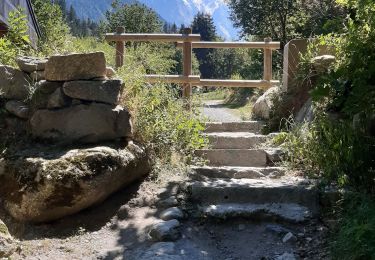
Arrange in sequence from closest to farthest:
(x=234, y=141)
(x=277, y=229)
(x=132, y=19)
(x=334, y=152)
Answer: (x=277, y=229) → (x=334, y=152) → (x=234, y=141) → (x=132, y=19)

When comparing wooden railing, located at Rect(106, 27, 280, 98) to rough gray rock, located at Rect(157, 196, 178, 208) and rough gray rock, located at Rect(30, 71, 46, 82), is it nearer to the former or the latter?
rough gray rock, located at Rect(30, 71, 46, 82)

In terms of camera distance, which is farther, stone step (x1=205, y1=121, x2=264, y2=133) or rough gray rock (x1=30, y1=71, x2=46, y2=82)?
stone step (x1=205, y1=121, x2=264, y2=133)

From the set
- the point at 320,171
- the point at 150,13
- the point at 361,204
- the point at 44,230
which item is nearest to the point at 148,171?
the point at 44,230

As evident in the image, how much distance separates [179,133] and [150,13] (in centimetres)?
2702

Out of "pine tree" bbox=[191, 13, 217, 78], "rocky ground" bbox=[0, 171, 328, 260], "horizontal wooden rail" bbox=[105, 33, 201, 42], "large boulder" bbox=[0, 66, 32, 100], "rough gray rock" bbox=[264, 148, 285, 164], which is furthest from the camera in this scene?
"pine tree" bbox=[191, 13, 217, 78]

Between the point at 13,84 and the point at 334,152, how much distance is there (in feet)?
→ 11.6

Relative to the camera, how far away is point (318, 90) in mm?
4062

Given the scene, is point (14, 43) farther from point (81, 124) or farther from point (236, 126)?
point (236, 126)

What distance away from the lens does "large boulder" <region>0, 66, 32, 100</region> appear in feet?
16.9

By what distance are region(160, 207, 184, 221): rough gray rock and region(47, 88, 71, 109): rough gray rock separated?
1.62 metres

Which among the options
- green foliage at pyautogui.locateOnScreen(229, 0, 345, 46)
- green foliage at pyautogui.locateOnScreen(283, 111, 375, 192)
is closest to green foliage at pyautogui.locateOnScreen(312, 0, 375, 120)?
green foliage at pyautogui.locateOnScreen(283, 111, 375, 192)

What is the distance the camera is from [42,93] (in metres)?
4.98

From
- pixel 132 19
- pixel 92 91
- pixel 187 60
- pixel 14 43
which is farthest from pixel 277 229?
pixel 132 19

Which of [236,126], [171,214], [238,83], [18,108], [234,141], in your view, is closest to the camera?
[171,214]
